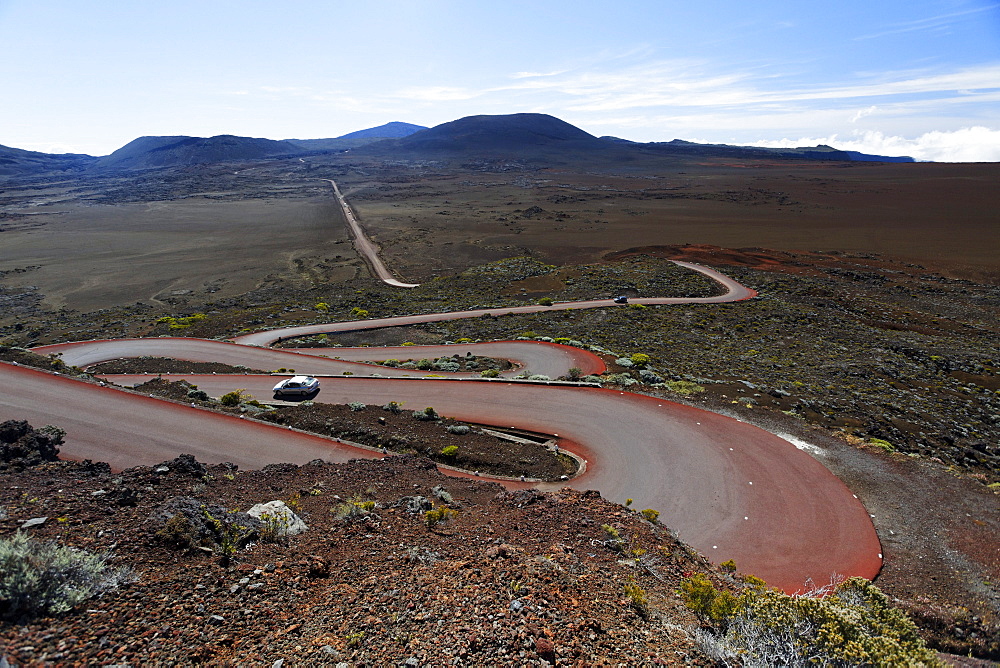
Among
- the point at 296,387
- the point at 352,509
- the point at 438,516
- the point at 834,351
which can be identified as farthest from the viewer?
the point at 834,351

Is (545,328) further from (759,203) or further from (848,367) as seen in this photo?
(759,203)

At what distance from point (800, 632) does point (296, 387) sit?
18.8 meters

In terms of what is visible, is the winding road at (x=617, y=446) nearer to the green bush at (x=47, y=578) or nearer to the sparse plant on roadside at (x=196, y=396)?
the sparse plant on roadside at (x=196, y=396)

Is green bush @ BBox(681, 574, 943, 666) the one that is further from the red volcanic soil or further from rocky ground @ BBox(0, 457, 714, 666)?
the red volcanic soil

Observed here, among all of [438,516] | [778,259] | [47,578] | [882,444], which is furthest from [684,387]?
[778,259]

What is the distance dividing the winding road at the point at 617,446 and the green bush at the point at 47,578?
819cm

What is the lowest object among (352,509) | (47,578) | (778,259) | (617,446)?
(617,446)

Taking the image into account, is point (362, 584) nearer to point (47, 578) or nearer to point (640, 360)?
point (47, 578)

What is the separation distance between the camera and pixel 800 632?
602 cm

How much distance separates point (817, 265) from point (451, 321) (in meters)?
43.9

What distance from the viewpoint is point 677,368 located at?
76.0 feet

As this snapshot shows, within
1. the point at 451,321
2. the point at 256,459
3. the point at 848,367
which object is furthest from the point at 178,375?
the point at 848,367

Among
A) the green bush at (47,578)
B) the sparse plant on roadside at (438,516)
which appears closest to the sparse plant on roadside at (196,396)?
the green bush at (47,578)

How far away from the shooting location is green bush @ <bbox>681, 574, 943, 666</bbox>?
560 cm
